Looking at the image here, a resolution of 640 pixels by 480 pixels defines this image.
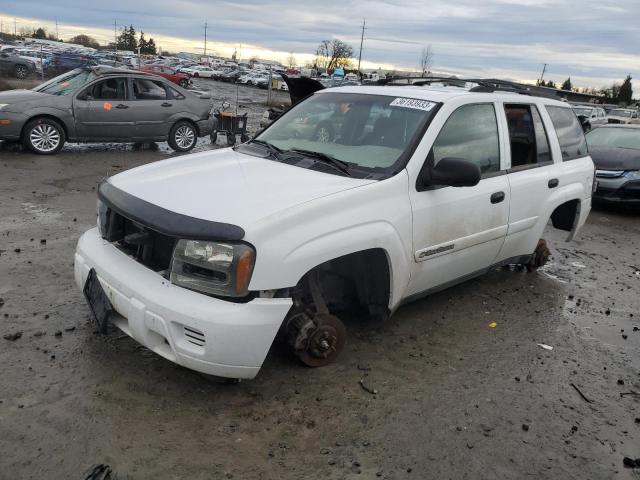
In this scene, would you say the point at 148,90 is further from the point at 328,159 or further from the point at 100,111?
the point at 328,159

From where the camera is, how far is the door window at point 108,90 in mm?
10516

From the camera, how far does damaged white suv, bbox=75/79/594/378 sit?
2.94 meters

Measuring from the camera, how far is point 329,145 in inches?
162

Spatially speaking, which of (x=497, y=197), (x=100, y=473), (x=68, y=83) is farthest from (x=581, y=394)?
(x=68, y=83)

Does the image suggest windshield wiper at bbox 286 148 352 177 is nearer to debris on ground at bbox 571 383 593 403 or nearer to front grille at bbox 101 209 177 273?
front grille at bbox 101 209 177 273

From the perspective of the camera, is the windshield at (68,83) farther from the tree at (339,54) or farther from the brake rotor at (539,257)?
the tree at (339,54)

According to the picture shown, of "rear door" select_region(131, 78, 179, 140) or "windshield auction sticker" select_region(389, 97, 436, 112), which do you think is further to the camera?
"rear door" select_region(131, 78, 179, 140)

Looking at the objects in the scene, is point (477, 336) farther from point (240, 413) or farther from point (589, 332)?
point (240, 413)

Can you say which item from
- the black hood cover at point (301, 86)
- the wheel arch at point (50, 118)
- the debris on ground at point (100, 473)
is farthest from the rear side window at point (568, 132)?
the wheel arch at point (50, 118)

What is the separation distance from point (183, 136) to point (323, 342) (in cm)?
959

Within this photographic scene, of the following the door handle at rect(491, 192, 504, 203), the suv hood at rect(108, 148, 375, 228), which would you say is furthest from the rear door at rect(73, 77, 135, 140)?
the door handle at rect(491, 192, 504, 203)

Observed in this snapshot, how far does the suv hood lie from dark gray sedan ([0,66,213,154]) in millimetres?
7357

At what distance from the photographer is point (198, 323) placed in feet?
9.39

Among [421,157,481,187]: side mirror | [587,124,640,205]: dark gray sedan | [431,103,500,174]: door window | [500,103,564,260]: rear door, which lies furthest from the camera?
[587,124,640,205]: dark gray sedan
